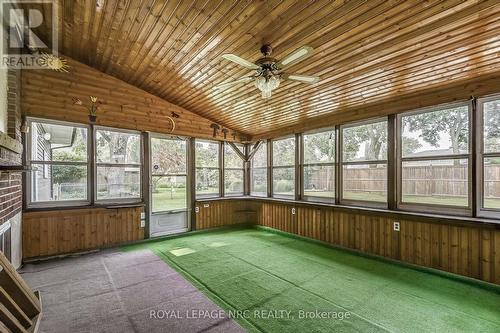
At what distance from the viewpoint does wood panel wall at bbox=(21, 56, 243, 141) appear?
4137 millimetres

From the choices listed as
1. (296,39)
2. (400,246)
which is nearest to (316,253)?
(400,246)

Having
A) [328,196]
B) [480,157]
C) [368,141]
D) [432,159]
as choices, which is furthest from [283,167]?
[480,157]

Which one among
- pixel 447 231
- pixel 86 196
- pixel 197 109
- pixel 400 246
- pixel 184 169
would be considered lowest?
pixel 400 246

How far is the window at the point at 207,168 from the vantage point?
6.39 m

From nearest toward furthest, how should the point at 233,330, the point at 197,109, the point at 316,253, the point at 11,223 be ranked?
the point at 233,330 → the point at 11,223 → the point at 316,253 → the point at 197,109

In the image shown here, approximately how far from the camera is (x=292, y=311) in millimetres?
2533

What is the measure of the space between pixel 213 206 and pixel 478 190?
17.5 feet

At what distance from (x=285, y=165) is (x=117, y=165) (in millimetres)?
4065

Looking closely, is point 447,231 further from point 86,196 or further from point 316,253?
point 86,196

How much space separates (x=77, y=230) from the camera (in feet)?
14.5

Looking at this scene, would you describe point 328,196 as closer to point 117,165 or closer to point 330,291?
point 330,291

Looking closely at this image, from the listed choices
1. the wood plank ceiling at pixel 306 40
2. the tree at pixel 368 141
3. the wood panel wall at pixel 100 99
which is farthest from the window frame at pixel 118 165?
the tree at pixel 368 141

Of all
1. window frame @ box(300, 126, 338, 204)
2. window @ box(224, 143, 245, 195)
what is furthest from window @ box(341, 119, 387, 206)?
window @ box(224, 143, 245, 195)

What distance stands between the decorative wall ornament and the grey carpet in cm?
347
